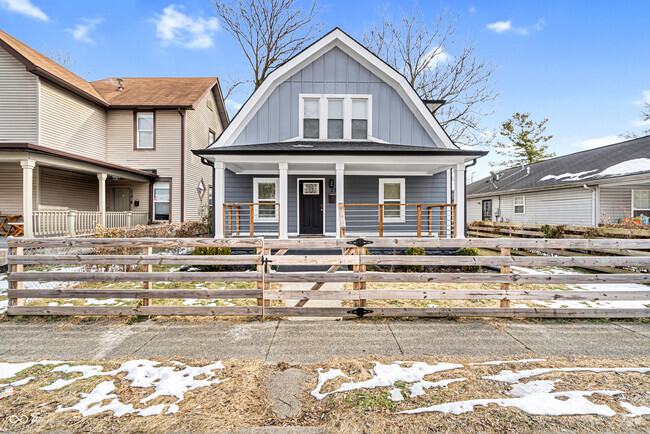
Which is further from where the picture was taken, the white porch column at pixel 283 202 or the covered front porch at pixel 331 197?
the covered front porch at pixel 331 197

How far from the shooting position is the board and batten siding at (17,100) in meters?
10.6

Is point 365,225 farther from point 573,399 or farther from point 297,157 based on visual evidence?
point 573,399

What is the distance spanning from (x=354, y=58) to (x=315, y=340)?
9.66 m

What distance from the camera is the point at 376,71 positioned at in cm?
1001

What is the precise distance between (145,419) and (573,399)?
3329 mm

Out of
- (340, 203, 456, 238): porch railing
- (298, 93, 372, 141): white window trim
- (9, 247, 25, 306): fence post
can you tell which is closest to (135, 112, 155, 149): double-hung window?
(298, 93, 372, 141): white window trim

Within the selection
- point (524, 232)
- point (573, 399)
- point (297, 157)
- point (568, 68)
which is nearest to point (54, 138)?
point (297, 157)

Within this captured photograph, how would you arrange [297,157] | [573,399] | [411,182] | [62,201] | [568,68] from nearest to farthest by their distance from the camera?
[573,399] < [297,157] < [411,182] < [62,201] < [568,68]

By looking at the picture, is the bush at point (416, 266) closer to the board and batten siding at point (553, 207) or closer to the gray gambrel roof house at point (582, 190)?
the gray gambrel roof house at point (582, 190)

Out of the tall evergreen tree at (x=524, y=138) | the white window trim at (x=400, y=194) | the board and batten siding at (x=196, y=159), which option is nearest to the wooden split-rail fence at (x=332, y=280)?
the white window trim at (x=400, y=194)

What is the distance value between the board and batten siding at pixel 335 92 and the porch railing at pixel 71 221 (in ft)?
22.2

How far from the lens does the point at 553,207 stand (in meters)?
14.7

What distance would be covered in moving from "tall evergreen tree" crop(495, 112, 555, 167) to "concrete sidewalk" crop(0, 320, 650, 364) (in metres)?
30.4

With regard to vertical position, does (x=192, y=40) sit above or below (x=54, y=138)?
above
